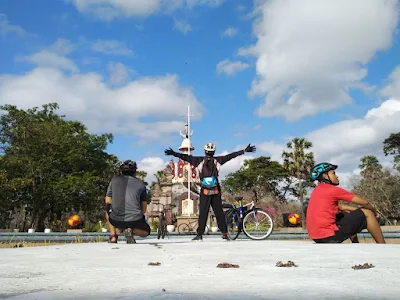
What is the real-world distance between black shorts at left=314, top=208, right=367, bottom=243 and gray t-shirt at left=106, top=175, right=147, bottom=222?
304 centimetres

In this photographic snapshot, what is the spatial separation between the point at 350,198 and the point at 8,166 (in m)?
25.9

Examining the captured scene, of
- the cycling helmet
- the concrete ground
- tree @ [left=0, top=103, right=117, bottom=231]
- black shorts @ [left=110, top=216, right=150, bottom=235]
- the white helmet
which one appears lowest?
the concrete ground

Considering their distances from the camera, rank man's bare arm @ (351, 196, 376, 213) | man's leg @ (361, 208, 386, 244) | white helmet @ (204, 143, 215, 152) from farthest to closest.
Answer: white helmet @ (204, 143, 215, 152)
man's leg @ (361, 208, 386, 244)
man's bare arm @ (351, 196, 376, 213)

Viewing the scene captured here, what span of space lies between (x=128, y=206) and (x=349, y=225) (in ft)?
11.1

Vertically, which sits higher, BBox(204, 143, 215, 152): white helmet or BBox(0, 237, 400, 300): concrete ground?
BBox(204, 143, 215, 152): white helmet

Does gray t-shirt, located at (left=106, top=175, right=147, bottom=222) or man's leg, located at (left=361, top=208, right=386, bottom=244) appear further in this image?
gray t-shirt, located at (left=106, top=175, right=147, bottom=222)

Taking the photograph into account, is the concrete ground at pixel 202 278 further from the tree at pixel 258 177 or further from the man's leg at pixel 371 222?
the tree at pixel 258 177

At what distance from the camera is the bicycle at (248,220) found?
7992 millimetres

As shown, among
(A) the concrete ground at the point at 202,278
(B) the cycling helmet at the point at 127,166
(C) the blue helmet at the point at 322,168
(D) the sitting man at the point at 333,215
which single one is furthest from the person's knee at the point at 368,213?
(B) the cycling helmet at the point at 127,166

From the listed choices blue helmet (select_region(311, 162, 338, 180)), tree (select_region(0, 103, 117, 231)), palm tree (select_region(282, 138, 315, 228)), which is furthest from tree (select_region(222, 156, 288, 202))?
blue helmet (select_region(311, 162, 338, 180))

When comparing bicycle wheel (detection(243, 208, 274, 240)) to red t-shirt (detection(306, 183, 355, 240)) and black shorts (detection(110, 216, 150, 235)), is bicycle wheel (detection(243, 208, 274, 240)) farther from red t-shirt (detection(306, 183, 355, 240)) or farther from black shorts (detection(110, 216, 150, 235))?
red t-shirt (detection(306, 183, 355, 240))

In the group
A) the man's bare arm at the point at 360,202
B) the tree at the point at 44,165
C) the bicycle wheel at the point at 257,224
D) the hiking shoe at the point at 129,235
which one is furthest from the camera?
the tree at the point at 44,165

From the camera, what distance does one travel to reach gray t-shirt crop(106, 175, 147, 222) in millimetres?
6246

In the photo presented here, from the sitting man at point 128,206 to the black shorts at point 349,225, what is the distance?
9.86 ft
